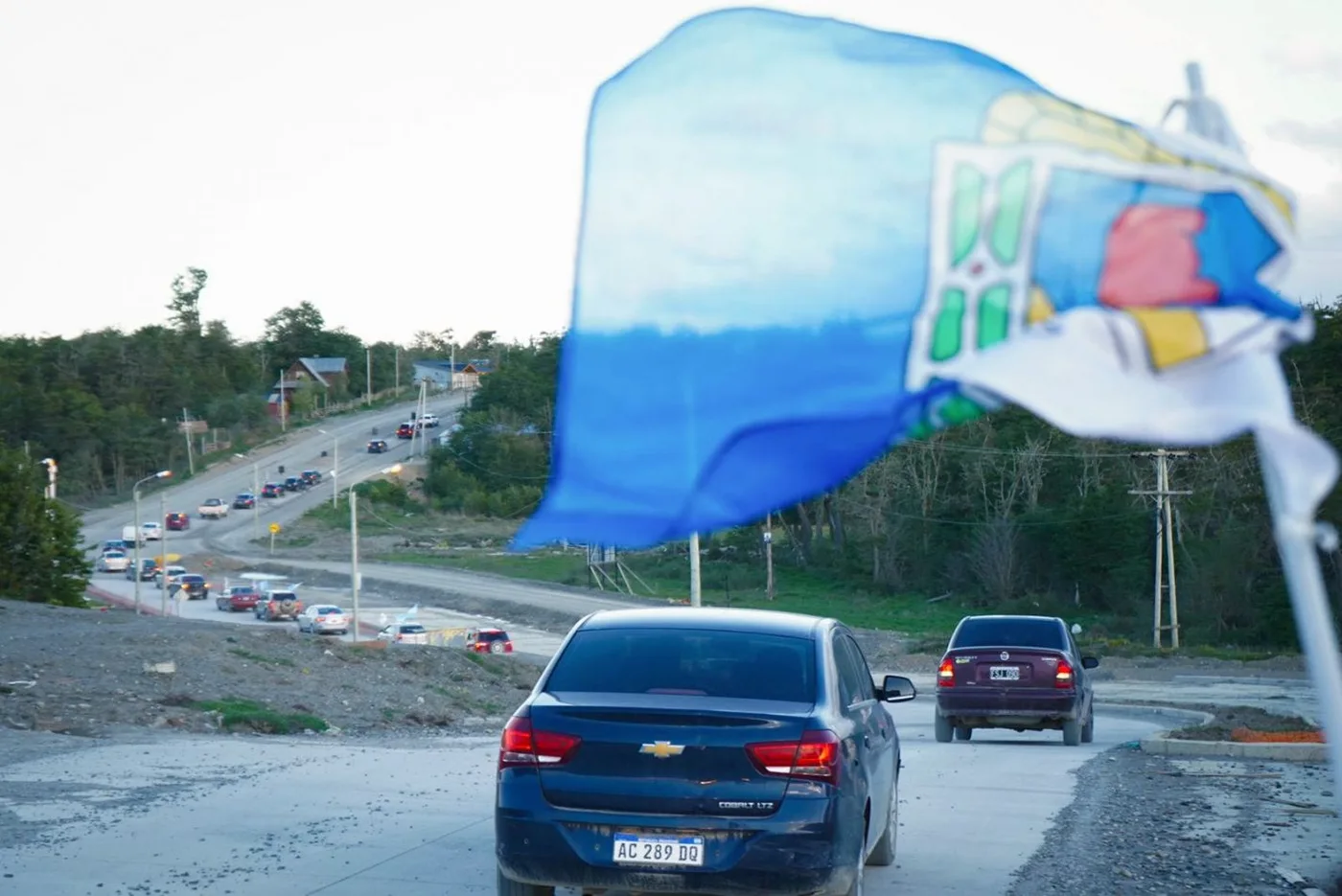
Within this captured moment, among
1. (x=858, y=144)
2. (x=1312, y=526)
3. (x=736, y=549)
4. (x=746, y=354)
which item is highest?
(x=858, y=144)

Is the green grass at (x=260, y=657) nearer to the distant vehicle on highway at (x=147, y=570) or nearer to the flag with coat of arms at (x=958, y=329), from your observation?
the flag with coat of arms at (x=958, y=329)

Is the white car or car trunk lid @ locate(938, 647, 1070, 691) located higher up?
car trunk lid @ locate(938, 647, 1070, 691)

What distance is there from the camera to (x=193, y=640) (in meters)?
25.1

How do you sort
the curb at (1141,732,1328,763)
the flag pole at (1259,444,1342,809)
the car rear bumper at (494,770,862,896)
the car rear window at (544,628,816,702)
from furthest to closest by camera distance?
the curb at (1141,732,1328,763) → the car rear window at (544,628,816,702) → the car rear bumper at (494,770,862,896) → the flag pole at (1259,444,1342,809)

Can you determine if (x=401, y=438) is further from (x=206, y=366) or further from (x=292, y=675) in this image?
(x=206, y=366)

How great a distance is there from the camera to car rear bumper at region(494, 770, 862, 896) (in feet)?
24.3

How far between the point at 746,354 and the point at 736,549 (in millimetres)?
60707

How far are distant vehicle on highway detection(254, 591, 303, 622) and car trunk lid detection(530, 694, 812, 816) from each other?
59.3 metres

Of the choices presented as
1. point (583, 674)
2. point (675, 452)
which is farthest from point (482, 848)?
point (675, 452)

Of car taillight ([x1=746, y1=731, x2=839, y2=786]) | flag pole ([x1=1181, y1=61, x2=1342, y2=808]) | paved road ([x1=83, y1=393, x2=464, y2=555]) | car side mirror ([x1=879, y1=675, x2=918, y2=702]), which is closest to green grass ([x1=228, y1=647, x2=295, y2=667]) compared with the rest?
car side mirror ([x1=879, y1=675, x2=918, y2=702])

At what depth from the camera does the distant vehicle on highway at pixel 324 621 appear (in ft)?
194

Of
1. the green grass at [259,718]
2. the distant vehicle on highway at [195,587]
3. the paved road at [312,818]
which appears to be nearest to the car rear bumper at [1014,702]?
the paved road at [312,818]

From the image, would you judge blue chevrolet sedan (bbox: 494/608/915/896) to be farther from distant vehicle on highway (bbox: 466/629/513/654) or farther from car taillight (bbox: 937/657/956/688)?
distant vehicle on highway (bbox: 466/629/513/654)

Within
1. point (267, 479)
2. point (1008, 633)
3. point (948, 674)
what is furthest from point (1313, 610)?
point (267, 479)
